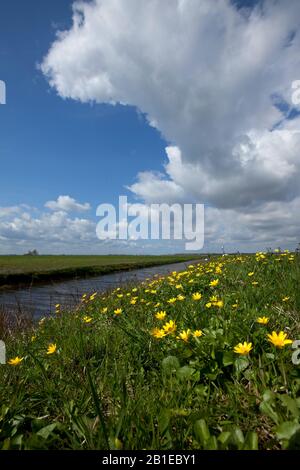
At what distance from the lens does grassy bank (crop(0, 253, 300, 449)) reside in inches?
64.2

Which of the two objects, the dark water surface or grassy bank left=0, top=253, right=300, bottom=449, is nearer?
grassy bank left=0, top=253, right=300, bottom=449

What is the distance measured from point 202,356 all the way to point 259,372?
0.46m

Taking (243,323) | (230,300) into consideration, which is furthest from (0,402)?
(230,300)

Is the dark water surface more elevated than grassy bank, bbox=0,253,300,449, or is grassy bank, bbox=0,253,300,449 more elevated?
grassy bank, bbox=0,253,300,449

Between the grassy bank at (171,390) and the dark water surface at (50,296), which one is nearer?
the grassy bank at (171,390)

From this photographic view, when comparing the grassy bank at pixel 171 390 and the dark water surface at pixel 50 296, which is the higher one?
the grassy bank at pixel 171 390

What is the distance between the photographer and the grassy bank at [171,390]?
5.35 ft

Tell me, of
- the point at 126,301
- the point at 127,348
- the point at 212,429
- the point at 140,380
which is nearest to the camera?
the point at 212,429

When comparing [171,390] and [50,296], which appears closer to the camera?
[171,390]

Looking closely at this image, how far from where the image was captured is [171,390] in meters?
2.02

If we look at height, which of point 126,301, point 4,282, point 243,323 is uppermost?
point 243,323

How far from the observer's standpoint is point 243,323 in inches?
109

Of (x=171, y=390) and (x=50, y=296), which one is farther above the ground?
(x=171, y=390)
